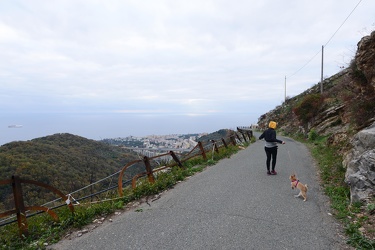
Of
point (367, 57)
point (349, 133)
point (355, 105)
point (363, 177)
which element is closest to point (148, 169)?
point (363, 177)

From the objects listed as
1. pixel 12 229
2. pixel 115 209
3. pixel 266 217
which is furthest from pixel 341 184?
pixel 12 229

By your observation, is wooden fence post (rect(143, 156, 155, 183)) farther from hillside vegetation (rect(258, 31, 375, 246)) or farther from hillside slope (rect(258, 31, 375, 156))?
hillside slope (rect(258, 31, 375, 156))

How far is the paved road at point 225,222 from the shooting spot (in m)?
4.20

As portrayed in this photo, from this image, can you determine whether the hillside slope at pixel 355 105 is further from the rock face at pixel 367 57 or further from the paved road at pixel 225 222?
the paved road at pixel 225 222

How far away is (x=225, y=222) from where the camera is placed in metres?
4.95

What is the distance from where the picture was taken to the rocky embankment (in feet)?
18.6

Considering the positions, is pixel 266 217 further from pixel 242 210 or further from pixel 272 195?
pixel 272 195

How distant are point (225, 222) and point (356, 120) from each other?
28.4 ft

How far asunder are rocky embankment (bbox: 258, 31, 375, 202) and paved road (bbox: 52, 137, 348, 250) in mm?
997

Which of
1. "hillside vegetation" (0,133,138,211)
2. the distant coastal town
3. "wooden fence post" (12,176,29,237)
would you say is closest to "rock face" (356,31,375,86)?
the distant coastal town

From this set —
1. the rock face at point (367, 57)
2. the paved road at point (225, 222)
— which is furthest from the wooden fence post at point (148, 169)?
the rock face at point (367, 57)

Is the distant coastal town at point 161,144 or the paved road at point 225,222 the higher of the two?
the distant coastal town at point 161,144

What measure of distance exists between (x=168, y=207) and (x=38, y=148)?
28940 millimetres

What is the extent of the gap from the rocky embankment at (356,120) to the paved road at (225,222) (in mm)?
997
